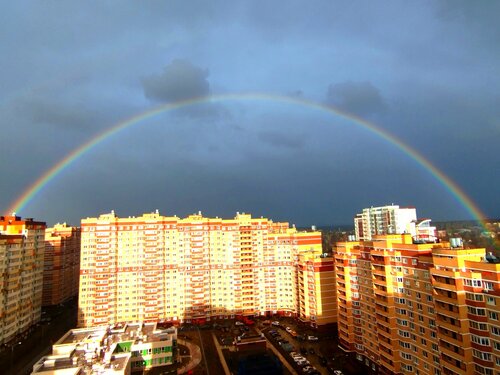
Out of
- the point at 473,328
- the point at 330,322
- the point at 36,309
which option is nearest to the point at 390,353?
the point at 473,328

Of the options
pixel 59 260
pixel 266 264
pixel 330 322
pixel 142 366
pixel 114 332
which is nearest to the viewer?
pixel 142 366

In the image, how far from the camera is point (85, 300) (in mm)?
48094

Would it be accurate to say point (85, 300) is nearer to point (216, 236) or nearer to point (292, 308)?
point (216, 236)

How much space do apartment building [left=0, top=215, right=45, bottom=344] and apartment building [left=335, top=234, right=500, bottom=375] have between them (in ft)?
134

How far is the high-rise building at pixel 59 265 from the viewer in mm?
64188

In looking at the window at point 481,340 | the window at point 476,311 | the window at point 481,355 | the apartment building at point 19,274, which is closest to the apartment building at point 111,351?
the apartment building at point 19,274

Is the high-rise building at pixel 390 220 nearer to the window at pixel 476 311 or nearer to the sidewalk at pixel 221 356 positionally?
the sidewalk at pixel 221 356

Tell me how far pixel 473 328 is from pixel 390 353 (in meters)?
9.17

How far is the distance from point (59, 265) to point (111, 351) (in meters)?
39.9

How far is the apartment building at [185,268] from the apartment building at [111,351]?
7928mm

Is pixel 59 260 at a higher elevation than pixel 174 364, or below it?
higher

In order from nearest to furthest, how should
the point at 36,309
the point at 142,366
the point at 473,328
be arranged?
the point at 473,328
the point at 142,366
the point at 36,309

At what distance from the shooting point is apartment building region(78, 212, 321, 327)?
49.4 m

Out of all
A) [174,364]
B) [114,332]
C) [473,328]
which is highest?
[473,328]
